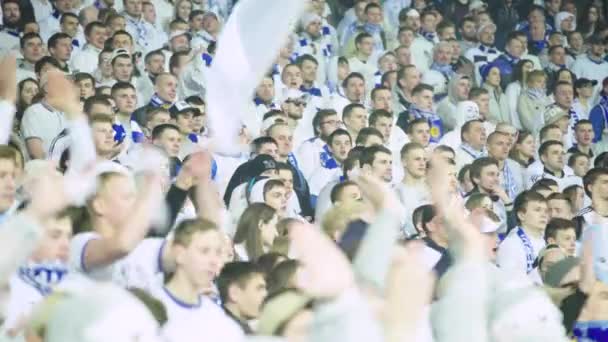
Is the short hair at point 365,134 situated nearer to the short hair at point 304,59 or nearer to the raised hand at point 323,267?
the short hair at point 304,59

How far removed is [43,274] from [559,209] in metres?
4.88

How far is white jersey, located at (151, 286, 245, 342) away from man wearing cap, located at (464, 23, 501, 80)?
863 cm

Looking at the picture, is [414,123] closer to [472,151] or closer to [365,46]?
[472,151]

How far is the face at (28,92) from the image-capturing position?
29.2ft

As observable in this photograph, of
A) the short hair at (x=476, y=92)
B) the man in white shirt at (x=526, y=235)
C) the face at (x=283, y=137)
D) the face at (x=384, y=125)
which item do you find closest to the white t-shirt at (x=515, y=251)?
the man in white shirt at (x=526, y=235)

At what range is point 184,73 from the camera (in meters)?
10.6

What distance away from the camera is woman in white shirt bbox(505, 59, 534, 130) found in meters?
12.7

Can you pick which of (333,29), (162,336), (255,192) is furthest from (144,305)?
(333,29)

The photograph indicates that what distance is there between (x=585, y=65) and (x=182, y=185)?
8.05m

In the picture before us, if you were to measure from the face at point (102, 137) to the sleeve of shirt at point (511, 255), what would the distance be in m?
2.39

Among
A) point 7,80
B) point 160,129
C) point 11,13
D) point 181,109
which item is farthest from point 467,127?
point 7,80

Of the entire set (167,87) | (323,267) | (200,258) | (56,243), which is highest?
(323,267)

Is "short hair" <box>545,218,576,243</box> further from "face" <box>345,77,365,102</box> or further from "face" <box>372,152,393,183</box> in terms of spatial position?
"face" <box>345,77,365,102</box>

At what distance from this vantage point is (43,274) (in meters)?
4.92
